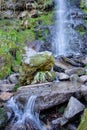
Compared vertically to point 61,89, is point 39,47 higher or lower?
lower

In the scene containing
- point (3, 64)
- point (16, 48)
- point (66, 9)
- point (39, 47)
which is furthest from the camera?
point (66, 9)

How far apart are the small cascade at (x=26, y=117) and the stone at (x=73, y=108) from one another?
2.64 ft

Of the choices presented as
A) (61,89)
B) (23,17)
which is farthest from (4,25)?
(61,89)

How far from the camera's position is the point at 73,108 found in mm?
7855

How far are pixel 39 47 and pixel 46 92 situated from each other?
Result: 6.08m

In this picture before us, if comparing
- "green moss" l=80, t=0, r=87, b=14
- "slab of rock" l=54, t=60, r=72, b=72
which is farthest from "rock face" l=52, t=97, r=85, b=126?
"green moss" l=80, t=0, r=87, b=14

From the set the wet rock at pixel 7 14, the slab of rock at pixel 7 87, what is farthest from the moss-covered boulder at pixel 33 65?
the wet rock at pixel 7 14

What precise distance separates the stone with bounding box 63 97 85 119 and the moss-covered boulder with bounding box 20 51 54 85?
2.34 meters

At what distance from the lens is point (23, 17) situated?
1664 centimetres

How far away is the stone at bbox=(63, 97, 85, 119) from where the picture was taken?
7.77 metres

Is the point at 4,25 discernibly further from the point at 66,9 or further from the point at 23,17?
the point at 66,9

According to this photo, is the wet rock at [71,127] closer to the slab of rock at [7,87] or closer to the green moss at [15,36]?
the slab of rock at [7,87]

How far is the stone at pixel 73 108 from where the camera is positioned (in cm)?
777

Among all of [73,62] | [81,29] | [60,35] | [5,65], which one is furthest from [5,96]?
[81,29]
